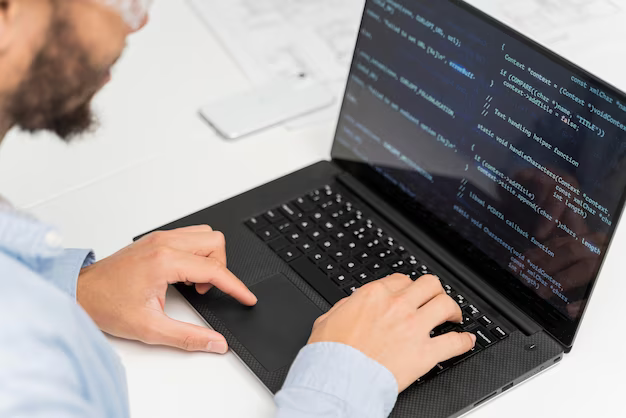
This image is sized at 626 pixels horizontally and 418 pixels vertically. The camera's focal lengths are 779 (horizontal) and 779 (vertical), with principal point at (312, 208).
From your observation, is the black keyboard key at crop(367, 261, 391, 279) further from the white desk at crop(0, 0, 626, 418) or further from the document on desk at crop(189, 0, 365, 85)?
the document on desk at crop(189, 0, 365, 85)

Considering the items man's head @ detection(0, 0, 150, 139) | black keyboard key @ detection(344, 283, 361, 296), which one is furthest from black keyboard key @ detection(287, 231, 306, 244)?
man's head @ detection(0, 0, 150, 139)

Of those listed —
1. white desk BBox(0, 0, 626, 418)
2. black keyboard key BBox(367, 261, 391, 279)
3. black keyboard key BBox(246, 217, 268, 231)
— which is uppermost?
black keyboard key BBox(367, 261, 391, 279)

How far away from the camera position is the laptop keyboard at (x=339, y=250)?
87 centimetres

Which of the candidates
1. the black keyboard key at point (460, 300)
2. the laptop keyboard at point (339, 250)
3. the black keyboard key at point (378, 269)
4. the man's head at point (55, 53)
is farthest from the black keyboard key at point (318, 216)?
the man's head at point (55, 53)

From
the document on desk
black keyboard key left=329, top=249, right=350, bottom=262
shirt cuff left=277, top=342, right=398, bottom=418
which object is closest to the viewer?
shirt cuff left=277, top=342, right=398, bottom=418

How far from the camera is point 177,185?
1116mm

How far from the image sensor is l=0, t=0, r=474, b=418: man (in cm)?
58

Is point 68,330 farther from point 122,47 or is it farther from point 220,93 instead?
point 220,93

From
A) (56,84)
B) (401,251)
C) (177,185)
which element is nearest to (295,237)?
(401,251)

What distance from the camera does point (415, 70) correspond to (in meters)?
0.95

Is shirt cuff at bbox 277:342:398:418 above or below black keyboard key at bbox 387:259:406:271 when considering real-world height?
above

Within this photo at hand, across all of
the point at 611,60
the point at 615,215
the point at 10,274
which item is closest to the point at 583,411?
the point at 615,215

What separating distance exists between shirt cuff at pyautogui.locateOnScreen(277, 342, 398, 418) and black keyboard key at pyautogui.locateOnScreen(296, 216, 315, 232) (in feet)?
0.79

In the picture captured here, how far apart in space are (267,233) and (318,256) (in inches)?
3.2
